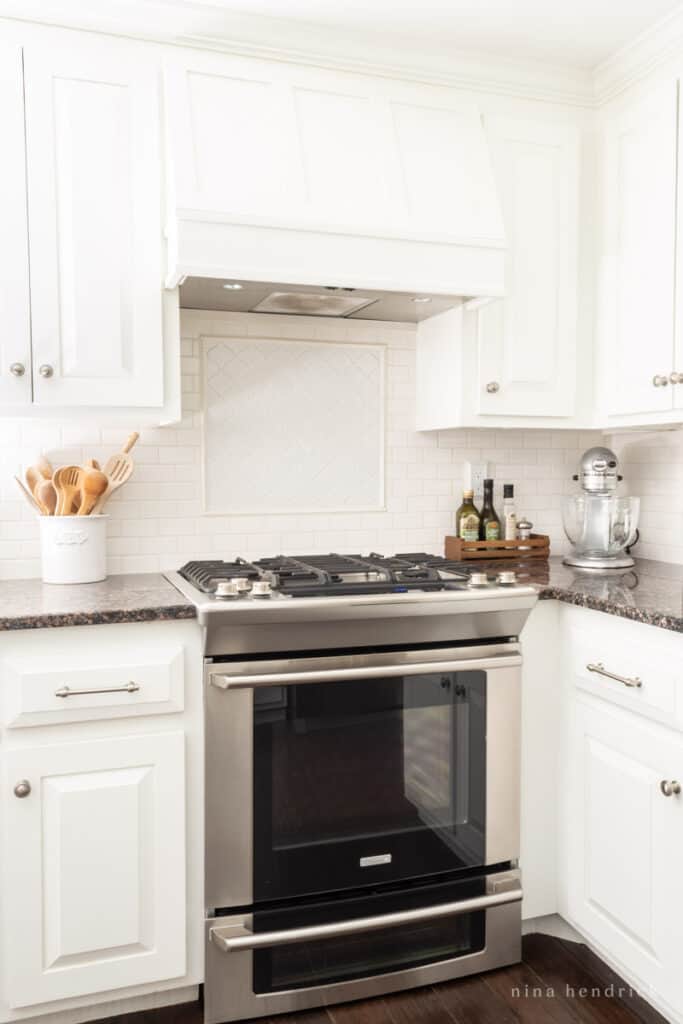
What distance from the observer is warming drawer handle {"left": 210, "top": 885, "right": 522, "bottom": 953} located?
1.94 meters

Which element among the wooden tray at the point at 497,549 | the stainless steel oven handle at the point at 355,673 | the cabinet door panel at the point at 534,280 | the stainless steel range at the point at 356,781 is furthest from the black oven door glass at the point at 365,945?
the cabinet door panel at the point at 534,280

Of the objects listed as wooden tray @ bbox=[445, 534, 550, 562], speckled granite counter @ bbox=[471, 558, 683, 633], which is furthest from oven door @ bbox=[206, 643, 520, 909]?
wooden tray @ bbox=[445, 534, 550, 562]

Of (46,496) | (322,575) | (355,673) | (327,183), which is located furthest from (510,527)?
(46,496)

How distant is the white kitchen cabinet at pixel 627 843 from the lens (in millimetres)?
1828

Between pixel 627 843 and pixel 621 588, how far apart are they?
63cm

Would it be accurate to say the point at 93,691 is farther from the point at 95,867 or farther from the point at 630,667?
the point at 630,667

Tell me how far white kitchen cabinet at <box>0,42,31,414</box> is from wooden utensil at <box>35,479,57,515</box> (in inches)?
9.2

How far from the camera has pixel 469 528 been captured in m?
2.76

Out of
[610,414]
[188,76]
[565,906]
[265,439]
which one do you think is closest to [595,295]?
[610,414]

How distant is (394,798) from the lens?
208 centimetres

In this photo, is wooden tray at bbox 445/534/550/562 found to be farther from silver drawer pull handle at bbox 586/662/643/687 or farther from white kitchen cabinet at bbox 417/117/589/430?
silver drawer pull handle at bbox 586/662/643/687

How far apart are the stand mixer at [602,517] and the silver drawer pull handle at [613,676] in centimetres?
55

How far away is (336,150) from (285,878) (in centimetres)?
187

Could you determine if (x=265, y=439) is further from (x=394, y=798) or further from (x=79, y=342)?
(x=394, y=798)
